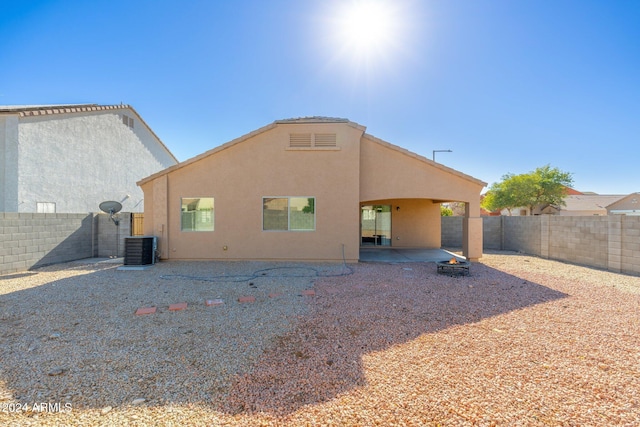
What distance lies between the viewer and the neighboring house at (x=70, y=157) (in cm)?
1191

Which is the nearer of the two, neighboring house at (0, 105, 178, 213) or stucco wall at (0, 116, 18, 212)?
stucco wall at (0, 116, 18, 212)

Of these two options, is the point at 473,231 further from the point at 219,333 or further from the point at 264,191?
the point at 219,333

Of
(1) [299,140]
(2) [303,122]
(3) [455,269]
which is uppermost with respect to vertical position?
(2) [303,122]

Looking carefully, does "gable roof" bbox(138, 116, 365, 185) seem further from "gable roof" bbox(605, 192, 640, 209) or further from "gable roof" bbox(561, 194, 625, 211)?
"gable roof" bbox(605, 192, 640, 209)

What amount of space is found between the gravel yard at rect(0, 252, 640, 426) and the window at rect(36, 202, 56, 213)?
793cm

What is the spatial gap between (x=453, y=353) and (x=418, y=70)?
394 inches

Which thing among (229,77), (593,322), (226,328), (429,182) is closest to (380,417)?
(226,328)

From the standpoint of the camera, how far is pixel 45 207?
12977 mm

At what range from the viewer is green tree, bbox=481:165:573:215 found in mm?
31219

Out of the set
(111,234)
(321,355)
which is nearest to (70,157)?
(111,234)

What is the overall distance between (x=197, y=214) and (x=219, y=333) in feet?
23.6

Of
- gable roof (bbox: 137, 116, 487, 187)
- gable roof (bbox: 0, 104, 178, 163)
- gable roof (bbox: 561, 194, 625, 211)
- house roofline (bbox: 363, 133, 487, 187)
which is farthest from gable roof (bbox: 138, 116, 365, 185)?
gable roof (bbox: 561, 194, 625, 211)

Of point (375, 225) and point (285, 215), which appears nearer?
point (285, 215)

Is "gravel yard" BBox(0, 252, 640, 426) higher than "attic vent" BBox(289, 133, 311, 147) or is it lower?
lower
